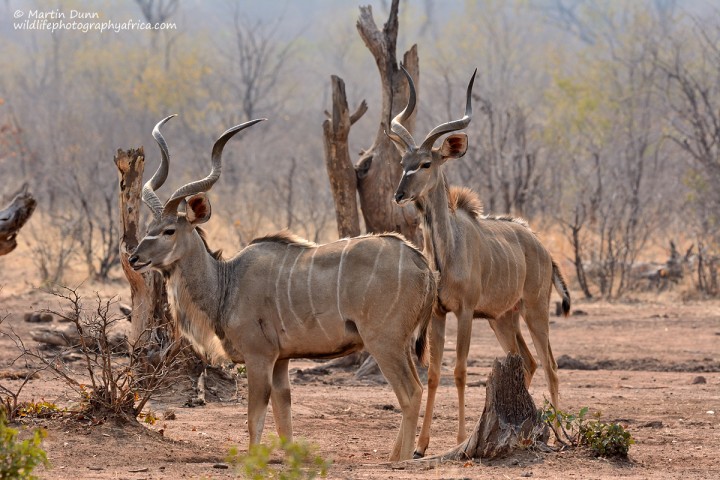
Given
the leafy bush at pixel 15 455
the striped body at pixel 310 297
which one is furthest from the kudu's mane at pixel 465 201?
the leafy bush at pixel 15 455

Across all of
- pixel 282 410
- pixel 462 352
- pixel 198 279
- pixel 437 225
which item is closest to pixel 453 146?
pixel 437 225

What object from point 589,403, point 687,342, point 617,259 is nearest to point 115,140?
point 617,259

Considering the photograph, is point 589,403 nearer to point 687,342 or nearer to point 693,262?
point 687,342

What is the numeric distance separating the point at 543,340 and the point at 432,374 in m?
0.87

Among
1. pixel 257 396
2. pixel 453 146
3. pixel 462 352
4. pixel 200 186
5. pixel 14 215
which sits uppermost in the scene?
pixel 453 146

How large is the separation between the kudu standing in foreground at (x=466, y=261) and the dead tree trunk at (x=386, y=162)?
1.16 metres

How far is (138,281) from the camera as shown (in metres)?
6.36

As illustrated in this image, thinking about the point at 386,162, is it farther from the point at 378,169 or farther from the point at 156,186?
the point at 156,186

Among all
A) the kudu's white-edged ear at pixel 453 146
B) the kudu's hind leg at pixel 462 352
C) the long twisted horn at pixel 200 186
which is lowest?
the kudu's hind leg at pixel 462 352

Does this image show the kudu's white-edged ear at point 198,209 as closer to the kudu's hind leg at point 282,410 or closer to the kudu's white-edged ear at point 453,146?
the kudu's hind leg at point 282,410

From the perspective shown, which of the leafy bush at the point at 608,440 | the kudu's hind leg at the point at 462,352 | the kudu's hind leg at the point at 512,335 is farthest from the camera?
the kudu's hind leg at the point at 512,335

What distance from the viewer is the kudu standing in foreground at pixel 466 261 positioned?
583 centimetres

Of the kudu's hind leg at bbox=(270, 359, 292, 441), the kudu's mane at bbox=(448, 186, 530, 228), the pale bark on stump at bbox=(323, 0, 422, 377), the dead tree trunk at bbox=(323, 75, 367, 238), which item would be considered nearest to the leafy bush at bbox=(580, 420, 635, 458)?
the kudu's hind leg at bbox=(270, 359, 292, 441)

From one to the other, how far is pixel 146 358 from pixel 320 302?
1.62 m
